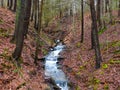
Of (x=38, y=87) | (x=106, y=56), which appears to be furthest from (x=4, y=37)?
(x=106, y=56)

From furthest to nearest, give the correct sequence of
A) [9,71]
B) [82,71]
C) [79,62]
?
[79,62] → [82,71] → [9,71]

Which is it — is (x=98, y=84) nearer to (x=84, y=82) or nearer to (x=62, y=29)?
(x=84, y=82)

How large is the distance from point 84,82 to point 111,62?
7.75 feet

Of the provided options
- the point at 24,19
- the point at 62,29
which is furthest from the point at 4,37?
the point at 62,29

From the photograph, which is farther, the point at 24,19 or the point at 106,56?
the point at 106,56

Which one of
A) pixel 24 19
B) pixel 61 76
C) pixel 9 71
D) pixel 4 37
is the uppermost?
pixel 24 19

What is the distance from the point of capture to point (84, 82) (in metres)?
14.3

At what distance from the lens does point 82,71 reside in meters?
16.1

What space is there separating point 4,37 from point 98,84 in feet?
27.6

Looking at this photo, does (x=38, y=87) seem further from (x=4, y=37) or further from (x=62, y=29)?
(x=62, y=29)

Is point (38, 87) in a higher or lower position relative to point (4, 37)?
lower

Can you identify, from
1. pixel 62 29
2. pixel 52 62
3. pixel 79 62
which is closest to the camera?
pixel 79 62

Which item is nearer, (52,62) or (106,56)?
(106,56)

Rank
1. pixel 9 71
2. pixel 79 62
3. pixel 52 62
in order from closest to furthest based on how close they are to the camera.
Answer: pixel 9 71
pixel 79 62
pixel 52 62
